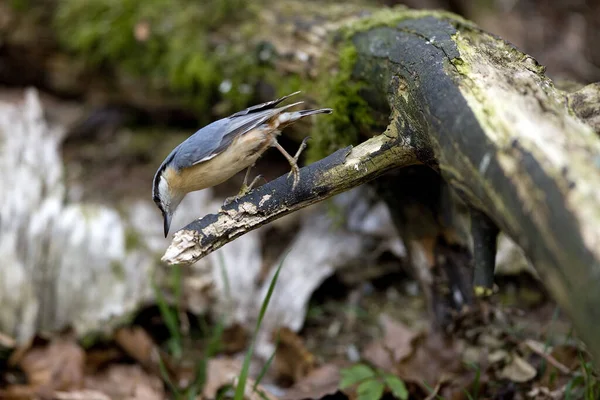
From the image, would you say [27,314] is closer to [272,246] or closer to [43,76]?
[272,246]

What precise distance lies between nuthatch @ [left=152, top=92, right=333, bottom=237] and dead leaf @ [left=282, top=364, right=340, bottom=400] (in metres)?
1.05

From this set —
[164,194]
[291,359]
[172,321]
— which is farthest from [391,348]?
[164,194]

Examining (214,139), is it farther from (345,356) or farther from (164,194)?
(345,356)

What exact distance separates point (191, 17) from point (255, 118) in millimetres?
2116

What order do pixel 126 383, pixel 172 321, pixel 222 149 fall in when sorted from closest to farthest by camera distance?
pixel 222 149 → pixel 172 321 → pixel 126 383

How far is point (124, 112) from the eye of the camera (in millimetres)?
5180

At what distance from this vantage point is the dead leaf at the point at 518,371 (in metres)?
2.65

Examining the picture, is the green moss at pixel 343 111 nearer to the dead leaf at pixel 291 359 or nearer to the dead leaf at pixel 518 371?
the dead leaf at pixel 291 359

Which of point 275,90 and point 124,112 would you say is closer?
point 275,90

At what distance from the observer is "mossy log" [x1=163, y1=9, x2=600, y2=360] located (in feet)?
4.47

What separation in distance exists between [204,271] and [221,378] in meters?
0.90

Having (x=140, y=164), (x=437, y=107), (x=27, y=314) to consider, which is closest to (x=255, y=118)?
(x=437, y=107)

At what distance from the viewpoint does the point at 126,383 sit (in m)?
3.19

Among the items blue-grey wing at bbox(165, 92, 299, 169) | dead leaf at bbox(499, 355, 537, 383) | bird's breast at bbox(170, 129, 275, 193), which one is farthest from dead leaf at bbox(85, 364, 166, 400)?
dead leaf at bbox(499, 355, 537, 383)
